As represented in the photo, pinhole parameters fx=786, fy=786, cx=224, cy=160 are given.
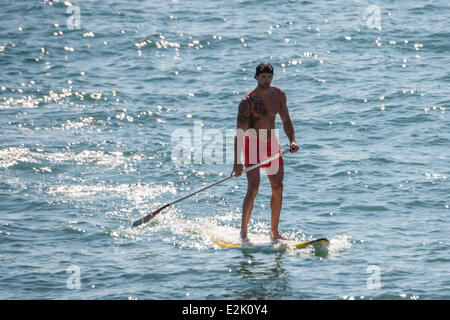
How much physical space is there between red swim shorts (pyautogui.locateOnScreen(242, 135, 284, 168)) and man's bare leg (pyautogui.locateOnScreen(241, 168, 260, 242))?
0.67ft

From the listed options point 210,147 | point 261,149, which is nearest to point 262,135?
point 261,149

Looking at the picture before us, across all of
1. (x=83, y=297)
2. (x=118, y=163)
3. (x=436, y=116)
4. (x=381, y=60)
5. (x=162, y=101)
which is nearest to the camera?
(x=83, y=297)

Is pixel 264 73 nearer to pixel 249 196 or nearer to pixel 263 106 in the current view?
pixel 263 106

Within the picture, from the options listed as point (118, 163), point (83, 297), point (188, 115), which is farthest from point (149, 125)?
point (83, 297)

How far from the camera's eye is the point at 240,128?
11.2 meters

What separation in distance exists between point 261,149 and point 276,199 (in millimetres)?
777

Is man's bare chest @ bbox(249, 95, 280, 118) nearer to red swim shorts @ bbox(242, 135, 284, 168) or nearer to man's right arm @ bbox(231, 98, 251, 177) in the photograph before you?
man's right arm @ bbox(231, 98, 251, 177)

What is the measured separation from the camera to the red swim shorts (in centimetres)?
1127

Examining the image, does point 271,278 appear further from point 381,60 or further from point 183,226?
point 381,60

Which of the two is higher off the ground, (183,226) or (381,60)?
(381,60)

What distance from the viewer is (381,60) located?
2184 centimetres

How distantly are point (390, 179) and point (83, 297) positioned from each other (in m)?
6.67

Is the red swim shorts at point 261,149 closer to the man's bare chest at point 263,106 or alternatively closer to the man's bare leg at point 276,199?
the man's bare leg at point 276,199

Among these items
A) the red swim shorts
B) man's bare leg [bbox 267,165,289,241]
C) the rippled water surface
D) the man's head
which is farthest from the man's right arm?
the rippled water surface
